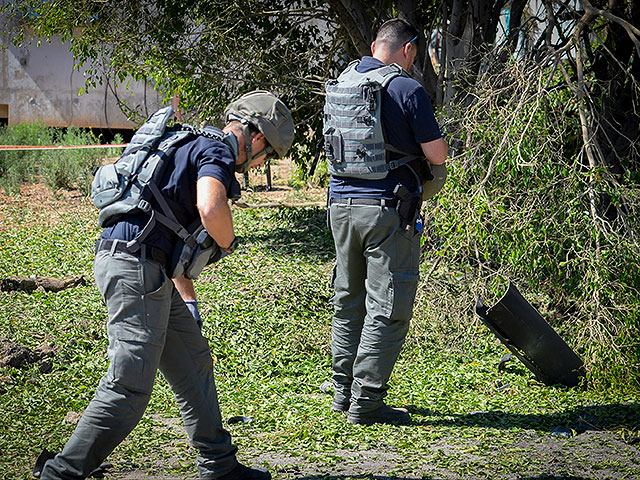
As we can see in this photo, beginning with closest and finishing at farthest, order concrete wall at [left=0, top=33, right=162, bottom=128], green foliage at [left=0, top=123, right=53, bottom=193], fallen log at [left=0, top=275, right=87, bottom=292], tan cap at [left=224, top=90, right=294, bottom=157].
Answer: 1. tan cap at [left=224, top=90, right=294, bottom=157]
2. fallen log at [left=0, top=275, right=87, bottom=292]
3. green foliage at [left=0, top=123, right=53, bottom=193]
4. concrete wall at [left=0, top=33, right=162, bottom=128]

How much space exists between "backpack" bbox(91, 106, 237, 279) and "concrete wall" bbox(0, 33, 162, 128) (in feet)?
47.4

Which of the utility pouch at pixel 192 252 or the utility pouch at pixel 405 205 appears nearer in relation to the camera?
the utility pouch at pixel 192 252

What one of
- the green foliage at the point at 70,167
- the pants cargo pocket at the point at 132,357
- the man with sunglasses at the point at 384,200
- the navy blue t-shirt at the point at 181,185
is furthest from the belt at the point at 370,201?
the green foliage at the point at 70,167

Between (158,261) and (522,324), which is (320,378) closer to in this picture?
(522,324)

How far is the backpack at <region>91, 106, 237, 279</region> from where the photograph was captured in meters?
3.05

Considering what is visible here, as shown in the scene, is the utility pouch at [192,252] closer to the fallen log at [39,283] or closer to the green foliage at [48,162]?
the fallen log at [39,283]

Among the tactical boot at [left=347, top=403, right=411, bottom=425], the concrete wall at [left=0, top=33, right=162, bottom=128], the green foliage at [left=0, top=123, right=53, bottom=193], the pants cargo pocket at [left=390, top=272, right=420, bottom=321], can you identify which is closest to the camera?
the pants cargo pocket at [left=390, top=272, right=420, bottom=321]

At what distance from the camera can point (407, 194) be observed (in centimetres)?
411

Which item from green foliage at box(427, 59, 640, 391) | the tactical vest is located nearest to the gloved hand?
the tactical vest

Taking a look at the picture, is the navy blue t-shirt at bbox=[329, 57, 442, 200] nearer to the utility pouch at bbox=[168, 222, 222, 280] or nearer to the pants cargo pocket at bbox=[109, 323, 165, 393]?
the utility pouch at bbox=[168, 222, 222, 280]

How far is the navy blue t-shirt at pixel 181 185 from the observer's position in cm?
306

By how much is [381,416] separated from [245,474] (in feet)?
3.60

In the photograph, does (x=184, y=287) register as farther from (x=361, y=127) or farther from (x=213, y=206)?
(x=361, y=127)

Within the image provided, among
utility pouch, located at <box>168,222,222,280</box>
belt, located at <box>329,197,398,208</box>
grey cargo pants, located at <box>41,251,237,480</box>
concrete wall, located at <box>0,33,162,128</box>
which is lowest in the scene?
grey cargo pants, located at <box>41,251,237,480</box>
